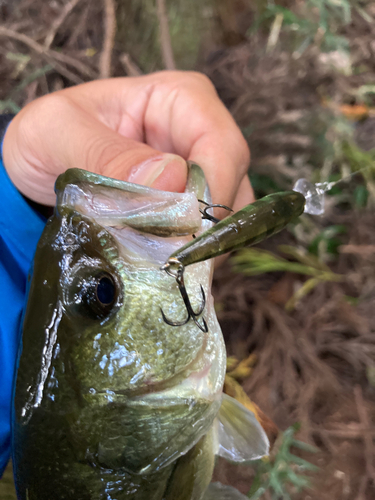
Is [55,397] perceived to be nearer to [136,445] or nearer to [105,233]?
[136,445]

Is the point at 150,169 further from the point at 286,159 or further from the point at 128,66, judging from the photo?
the point at 128,66

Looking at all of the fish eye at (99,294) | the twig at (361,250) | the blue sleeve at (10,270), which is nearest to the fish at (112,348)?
the fish eye at (99,294)

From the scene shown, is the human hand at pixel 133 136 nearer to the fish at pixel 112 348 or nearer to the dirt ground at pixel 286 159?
the fish at pixel 112 348

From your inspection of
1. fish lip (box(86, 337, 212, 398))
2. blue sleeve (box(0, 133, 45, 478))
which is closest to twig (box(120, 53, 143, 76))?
blue sleeve (box(0, 133, 45, 478))

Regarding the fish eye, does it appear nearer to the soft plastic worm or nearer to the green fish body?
the green fish body

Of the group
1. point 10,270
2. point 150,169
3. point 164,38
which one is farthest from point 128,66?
point 150,169

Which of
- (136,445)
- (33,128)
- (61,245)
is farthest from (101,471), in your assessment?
(33,128)

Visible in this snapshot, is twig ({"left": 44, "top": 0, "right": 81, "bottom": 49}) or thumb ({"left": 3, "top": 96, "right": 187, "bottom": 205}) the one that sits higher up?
twig ({"left": 44, "top": 0, "right": 81, "bottom": 49})

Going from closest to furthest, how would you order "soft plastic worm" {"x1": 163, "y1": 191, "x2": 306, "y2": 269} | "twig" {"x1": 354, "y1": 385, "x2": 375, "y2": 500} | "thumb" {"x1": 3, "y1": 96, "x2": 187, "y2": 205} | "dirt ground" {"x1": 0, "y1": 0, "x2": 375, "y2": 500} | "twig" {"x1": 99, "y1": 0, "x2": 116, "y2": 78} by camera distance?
"soft plastic worm" {"x1": 163, "y1": 191, "x2": 306, "y2": 269} < "thumb" {"x1": 3, "y1": 96, "x2": 187, "y2": 205} < "twig" {"x1": 354, "y1": 385, "x2": 375, "y2": 500} < "dirt ground" {"x1": 0, "y1": 0, "x2": 375, "y2": 500} < "twig" {"x1": 99, "y1": 0, "x2": 116, "y2": 78}
